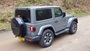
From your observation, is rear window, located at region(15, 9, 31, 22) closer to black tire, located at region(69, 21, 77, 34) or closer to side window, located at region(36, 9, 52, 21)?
side window, located at region(36, 9, 52, 21)

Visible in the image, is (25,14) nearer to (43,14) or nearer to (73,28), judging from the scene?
(43,14)

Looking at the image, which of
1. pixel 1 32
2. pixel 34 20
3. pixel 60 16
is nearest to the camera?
pixel 34 20

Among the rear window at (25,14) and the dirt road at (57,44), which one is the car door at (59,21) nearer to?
the dirt road at (57,44)

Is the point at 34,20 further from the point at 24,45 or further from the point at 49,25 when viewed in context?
the point at 24,45

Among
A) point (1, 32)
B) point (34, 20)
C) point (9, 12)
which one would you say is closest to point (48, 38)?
point (34, 20)

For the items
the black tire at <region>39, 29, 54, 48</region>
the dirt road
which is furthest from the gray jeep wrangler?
the dirt road

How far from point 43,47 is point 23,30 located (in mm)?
1076

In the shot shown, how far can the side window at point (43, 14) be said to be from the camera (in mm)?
4637

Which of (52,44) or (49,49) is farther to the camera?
(52,44)

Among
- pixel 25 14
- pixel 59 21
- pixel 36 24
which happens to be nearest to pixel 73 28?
pixel 59 21

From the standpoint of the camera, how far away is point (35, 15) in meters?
4.50

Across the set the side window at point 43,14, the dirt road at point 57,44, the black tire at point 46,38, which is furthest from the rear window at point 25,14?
the dirt road at point 57,44

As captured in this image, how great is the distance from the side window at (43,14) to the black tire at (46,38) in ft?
1.86

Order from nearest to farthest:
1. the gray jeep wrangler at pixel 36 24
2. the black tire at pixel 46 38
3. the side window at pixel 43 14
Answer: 1. the gray jeep wrangler at pixel 36 24
2. the side window at pixel 43 14
3. the black tire at pixel 46 38
